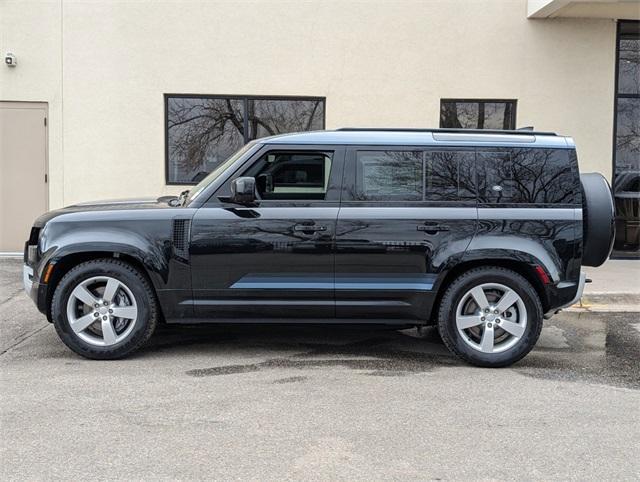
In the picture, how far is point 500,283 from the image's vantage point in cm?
542

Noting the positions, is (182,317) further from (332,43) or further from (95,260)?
(332,43)

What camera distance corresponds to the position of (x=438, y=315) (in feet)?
18.1

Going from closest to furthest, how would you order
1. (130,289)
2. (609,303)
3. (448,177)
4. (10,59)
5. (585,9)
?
(130,289) < (448,177) < (609,303) < (585,9) < (10,59)

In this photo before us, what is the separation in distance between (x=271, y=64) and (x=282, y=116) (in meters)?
0.85

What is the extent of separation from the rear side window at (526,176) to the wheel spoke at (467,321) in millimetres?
998

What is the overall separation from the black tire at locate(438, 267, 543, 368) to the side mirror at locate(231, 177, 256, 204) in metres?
1.85

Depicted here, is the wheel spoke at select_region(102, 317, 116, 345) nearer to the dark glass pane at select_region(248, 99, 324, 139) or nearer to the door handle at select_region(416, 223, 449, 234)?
the door handle at select_region(416, 223, 449, 234)

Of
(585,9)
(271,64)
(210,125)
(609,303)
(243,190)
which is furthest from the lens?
(210,125)

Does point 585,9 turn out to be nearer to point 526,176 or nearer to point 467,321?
point 526,176

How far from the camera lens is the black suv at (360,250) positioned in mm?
5391

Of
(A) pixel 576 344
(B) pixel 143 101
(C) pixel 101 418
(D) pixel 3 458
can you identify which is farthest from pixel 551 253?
(B) pixel 143 101

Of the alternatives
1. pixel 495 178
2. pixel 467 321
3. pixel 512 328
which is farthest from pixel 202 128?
pixel 512 328

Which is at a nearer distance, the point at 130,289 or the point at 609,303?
the point at 130,289

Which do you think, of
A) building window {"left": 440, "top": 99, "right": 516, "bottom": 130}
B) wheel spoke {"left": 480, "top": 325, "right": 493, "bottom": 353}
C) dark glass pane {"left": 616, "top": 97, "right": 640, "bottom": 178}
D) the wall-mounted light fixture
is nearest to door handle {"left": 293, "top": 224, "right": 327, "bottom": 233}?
wheel spoke {"left": 480, "top": 325, "right": 493, "bottom": 353}
